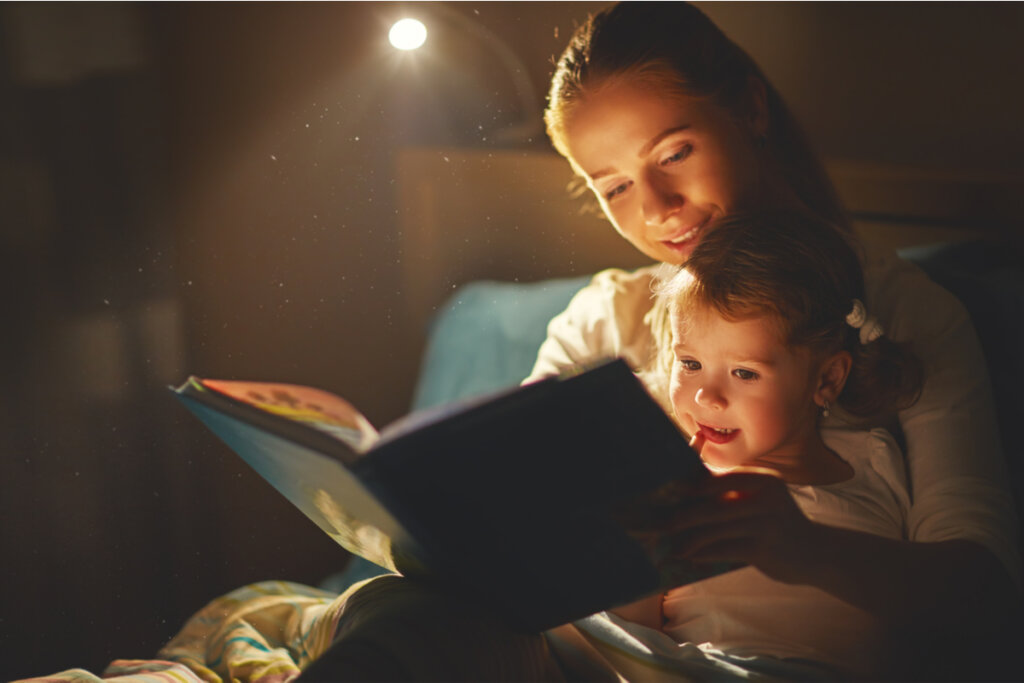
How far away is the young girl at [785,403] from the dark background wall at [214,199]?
12.8 inches

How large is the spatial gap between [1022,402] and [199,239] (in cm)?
97

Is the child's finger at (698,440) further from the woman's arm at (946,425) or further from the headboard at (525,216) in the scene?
the headboard at (525,216)

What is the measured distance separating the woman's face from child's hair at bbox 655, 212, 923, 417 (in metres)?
0.05

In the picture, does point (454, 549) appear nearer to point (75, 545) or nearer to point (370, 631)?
point (370, 631)

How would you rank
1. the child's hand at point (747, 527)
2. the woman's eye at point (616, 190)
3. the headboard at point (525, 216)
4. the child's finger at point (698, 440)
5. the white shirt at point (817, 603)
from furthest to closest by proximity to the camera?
the headboard at point (525, 216), the woman's eye at point (616, 190), the child's finger at point (698, 440), the white shirt at point (817, 603), the child's hand at point (747, 527)

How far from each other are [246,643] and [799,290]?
66 cm

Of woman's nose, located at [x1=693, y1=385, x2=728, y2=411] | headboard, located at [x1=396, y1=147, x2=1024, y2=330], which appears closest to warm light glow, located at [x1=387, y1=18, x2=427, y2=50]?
headboard, located at [x1=396, y1=147, x2=1024, y2=330]

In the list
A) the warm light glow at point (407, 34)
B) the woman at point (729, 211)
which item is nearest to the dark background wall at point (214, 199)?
the warm light glow at point (407, 34)

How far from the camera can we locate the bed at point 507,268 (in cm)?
92

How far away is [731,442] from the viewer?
0.86 metres

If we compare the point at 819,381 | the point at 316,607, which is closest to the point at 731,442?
the point at 819,381

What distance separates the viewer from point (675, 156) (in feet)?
3.15

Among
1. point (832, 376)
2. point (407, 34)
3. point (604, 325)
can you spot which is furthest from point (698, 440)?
point (407, 34)

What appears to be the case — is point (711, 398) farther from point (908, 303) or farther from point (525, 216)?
point (525, 216)
